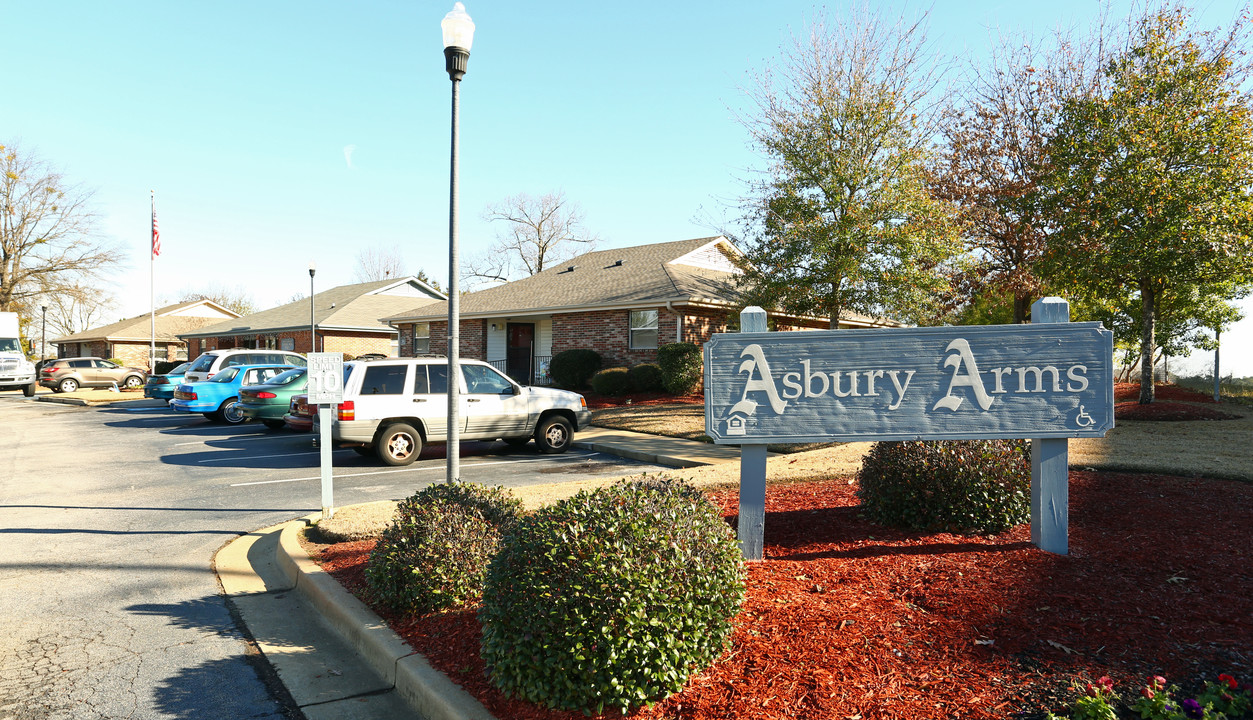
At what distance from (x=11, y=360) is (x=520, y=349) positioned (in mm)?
27019

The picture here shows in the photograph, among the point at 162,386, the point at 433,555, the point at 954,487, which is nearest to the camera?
the point at 433,555

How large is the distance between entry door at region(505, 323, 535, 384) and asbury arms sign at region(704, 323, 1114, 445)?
22.2 meters

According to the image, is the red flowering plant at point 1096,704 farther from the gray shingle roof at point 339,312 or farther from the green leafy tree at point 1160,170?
the gray shingle roof at point 339,312

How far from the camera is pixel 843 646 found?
349 cm

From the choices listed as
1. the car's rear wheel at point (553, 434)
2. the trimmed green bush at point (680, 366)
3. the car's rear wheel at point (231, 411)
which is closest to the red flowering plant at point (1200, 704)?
the car's rear wheel at point (553, 434)

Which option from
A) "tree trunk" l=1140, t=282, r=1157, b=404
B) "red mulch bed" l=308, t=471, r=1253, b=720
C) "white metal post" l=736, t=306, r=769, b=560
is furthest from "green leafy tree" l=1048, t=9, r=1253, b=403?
"white metal post" l=736, t=306, r=769, b=560

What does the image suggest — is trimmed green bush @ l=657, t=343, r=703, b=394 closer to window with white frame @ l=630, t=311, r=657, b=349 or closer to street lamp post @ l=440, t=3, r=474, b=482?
window with white frame @ l=630, t=311, r=657, b=349

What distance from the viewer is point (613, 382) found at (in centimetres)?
2077

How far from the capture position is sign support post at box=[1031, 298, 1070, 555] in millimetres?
4797

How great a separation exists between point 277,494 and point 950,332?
316 inches

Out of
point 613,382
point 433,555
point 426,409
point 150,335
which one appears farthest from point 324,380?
point 150,335

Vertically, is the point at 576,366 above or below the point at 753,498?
above

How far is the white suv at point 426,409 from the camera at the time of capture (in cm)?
1124

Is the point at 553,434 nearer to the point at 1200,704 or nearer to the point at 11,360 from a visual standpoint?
the point at 1200,704
